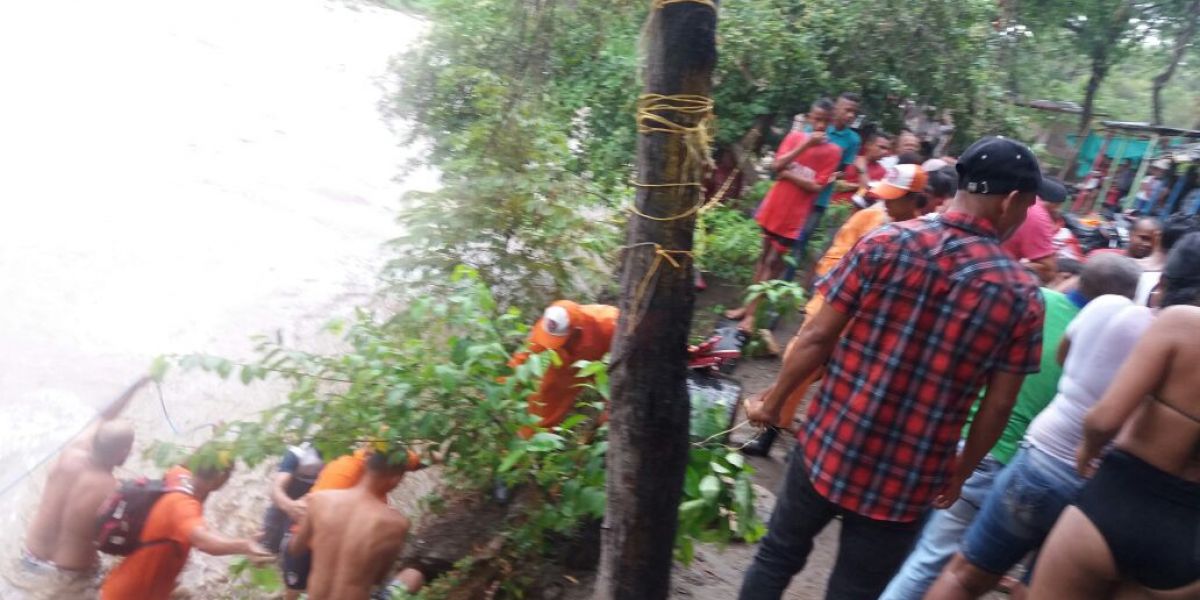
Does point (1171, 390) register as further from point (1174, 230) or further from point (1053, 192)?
point (1053, 192)

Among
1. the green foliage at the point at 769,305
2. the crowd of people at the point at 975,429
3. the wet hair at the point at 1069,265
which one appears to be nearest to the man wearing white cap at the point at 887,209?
the green foliage at the point at 769,305

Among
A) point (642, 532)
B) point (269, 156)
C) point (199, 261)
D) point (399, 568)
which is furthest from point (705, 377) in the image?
point (269, 156)

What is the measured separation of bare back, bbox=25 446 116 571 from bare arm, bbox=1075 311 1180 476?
12.6ft

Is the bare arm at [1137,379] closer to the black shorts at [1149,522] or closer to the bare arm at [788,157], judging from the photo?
the black shorts at [1149,522]

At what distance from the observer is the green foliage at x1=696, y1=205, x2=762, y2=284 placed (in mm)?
7043

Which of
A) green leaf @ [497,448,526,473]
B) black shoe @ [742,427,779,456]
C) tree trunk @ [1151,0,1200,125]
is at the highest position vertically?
tree trunk @ [1151,0,1200,125]

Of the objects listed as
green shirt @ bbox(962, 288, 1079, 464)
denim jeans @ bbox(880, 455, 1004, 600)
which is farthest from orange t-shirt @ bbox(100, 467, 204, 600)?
green shirt @ bbox(962, 288, 1079, 464)

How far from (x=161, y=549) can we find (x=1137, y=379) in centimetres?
377

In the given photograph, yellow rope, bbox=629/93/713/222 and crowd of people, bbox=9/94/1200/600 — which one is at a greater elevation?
yellow rope, bbox=629/93/713/222

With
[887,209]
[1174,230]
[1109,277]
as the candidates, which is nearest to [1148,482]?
[1109,277]

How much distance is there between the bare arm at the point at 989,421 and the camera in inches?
87.6

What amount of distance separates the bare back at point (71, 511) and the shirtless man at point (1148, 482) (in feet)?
12.4

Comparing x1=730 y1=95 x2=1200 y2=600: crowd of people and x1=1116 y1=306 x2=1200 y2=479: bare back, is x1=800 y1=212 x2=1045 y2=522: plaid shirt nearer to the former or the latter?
x1=730 y1=95 x2=1200 y2=600: crowd of people

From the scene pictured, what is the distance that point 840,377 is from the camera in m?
2.30
